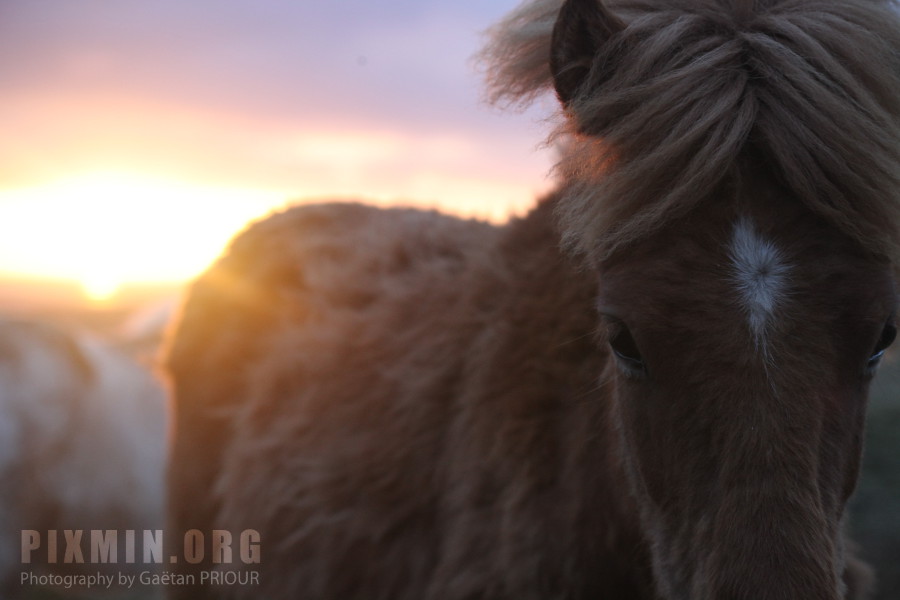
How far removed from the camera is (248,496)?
118 inches

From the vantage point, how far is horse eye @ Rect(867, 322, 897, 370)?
152cm

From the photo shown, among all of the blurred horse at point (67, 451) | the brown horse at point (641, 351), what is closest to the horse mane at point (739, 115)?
the brown horse at point (641, 351)

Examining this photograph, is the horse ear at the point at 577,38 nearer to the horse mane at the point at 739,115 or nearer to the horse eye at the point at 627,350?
the horse mane at the point at 739,115

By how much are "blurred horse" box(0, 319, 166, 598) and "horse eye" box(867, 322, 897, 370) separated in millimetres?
5076

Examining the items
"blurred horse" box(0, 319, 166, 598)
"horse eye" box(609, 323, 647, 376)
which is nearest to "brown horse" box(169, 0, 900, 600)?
"horse eye" box(609, 323, 647, 376)

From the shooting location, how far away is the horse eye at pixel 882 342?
1.52 metres

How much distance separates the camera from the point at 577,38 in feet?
5.34

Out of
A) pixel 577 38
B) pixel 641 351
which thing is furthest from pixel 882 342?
pixel 577 38

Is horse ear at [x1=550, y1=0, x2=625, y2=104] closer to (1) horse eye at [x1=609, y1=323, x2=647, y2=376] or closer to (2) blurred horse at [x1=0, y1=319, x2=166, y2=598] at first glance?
(1) horse eye at [x1=609, y1=323, x2=647, y2=376]

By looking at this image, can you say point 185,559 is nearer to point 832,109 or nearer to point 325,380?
point 325,380

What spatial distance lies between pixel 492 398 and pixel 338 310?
1015 millimetres

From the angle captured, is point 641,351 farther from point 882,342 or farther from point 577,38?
point 577,38

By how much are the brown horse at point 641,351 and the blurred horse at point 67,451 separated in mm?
3548

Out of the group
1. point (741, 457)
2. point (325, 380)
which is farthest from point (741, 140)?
point (325, 380)
